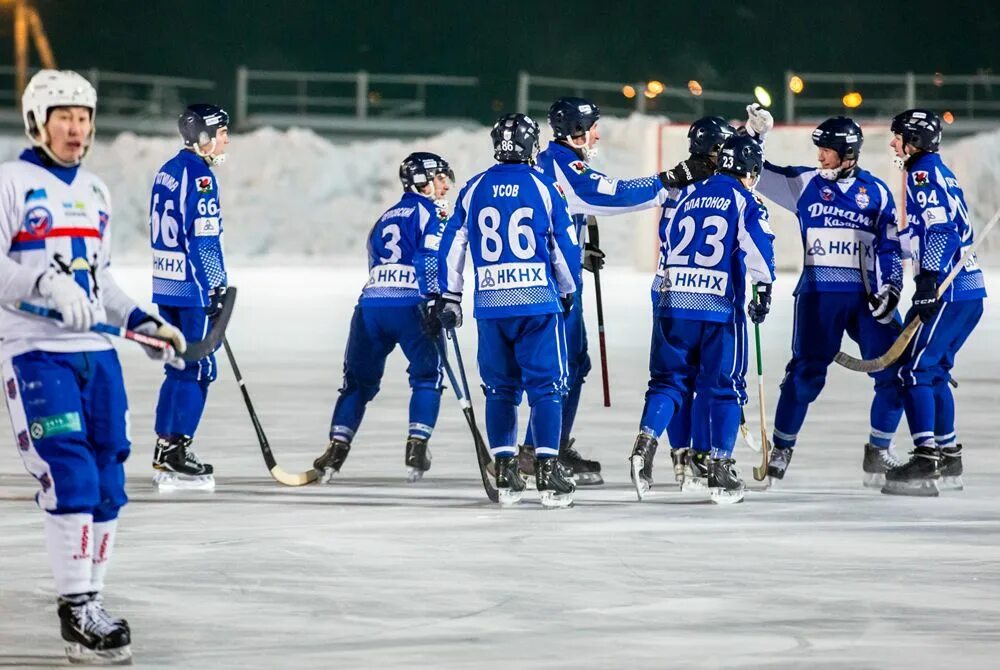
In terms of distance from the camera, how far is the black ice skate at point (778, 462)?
7.81 m

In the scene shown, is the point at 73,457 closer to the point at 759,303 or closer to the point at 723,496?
the point at 723,496

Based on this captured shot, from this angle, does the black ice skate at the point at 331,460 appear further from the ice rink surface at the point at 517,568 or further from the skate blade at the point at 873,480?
the skate blade at the point at 873,480

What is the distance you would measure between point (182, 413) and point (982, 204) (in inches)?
1060

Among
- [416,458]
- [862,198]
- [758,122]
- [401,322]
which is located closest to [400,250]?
[401,322]

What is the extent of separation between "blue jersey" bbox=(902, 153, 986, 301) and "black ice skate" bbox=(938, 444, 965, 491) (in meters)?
0.76

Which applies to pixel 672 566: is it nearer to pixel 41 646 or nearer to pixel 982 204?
pixel 41 646

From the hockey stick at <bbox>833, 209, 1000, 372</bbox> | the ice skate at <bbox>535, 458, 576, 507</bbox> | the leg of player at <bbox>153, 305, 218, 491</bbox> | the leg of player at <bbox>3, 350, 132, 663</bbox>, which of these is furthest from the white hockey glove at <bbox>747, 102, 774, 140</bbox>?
the leg of player at <bbox>3, 350, 132, 663</bbox>

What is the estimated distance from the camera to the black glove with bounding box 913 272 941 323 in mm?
7578

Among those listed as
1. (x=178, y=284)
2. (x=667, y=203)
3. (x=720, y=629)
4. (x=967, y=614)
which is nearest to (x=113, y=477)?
(x=720, y=629)

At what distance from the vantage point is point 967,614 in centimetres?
509

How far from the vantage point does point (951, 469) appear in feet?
25.6

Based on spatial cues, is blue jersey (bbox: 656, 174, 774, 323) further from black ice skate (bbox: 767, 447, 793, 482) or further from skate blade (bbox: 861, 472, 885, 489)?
skate blade (bbox: 861, 472, 885, 489)

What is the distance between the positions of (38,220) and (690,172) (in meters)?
3.53

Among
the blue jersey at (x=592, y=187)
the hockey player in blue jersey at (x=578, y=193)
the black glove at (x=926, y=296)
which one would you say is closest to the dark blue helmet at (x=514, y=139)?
the hockey player in blue jersey at (x=578, y=193)
